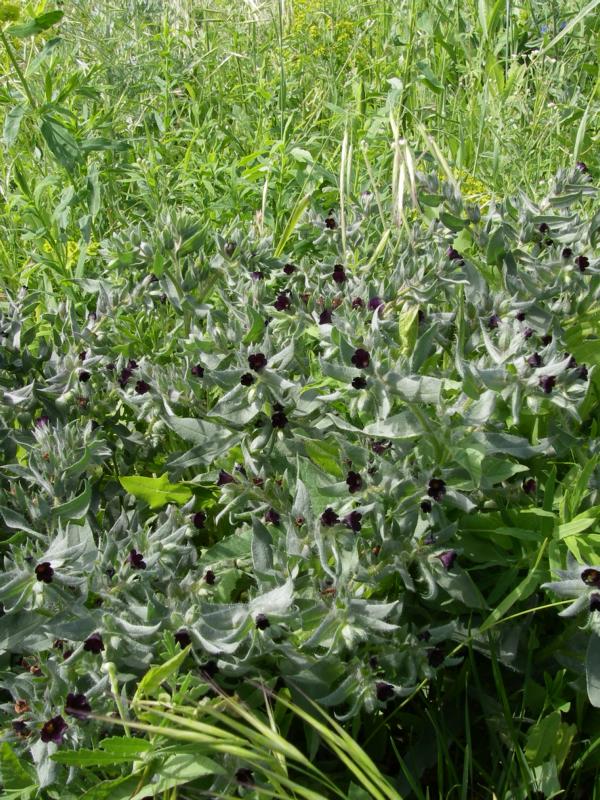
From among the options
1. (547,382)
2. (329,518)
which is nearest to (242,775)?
(329,518)

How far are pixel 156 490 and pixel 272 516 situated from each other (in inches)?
14.5

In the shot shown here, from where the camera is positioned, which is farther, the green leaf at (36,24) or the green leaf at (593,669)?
the green leaf at (36,24)

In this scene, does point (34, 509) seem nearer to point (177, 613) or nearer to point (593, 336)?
point (177, 613)

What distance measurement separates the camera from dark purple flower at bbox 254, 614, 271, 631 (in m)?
1.63

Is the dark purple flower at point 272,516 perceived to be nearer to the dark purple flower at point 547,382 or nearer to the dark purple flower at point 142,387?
the dark purple flower at point 142,387

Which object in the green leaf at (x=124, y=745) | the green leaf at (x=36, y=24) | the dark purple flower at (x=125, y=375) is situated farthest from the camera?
the green leaf at (x=36, y=24)

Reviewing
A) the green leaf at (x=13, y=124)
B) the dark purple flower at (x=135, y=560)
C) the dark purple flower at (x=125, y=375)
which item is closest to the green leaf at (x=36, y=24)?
the green leaf at (x=13, y=124)

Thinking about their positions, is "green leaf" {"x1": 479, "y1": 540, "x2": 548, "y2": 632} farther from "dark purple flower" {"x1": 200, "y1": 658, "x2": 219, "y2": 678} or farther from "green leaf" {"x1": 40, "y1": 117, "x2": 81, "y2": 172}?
"green leaf" {"x1": 40, "y1": 117, "x2": 81, "y2": 172}

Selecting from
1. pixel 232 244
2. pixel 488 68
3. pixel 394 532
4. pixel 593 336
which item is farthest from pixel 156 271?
pixel 488 68

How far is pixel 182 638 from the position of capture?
168cm

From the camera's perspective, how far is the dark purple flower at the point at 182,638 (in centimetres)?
168

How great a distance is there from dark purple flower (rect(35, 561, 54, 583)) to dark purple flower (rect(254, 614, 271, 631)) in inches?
15.7

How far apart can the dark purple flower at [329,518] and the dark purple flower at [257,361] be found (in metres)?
0.38

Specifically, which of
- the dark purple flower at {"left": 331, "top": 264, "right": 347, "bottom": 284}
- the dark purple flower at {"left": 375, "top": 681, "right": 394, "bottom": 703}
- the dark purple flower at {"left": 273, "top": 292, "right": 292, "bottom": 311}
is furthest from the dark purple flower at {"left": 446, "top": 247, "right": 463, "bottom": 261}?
the dark purple flower at {"left": 375, "top": 681, "right": 394, "bottom": 703}
